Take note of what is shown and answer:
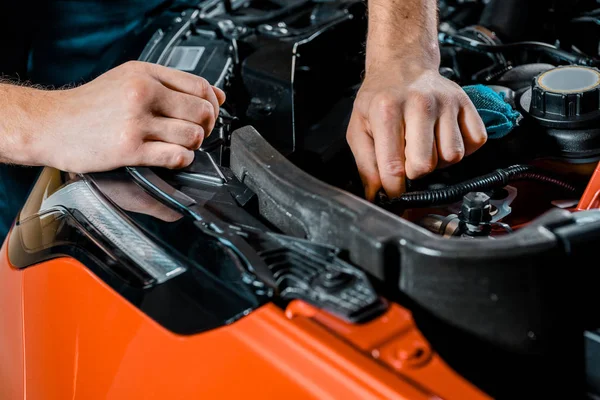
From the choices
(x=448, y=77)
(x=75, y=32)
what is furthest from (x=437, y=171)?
(x=75, y=32)

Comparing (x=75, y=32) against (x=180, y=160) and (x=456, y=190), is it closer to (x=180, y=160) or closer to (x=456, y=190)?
(x=180, y=160)

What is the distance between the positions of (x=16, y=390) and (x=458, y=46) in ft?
3.09

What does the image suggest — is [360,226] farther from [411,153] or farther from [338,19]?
[338,19]

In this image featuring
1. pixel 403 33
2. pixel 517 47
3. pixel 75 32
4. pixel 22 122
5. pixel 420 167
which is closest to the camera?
pixel 420 167

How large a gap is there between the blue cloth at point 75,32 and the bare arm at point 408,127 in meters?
0.65

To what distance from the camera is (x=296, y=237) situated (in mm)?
752

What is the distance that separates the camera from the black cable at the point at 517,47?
47.9 inches

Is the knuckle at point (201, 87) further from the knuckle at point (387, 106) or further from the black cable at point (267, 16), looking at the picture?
the black cable at point (267, 16)

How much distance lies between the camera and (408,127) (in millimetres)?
894

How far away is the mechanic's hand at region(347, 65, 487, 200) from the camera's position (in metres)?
0.89

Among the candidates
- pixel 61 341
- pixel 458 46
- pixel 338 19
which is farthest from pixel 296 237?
pixel 458 46

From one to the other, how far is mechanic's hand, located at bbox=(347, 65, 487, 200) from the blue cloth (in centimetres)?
69

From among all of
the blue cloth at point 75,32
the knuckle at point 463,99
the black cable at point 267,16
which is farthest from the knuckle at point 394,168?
the blue cloth at point 75,32

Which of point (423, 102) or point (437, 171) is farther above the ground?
point (423, 102)
